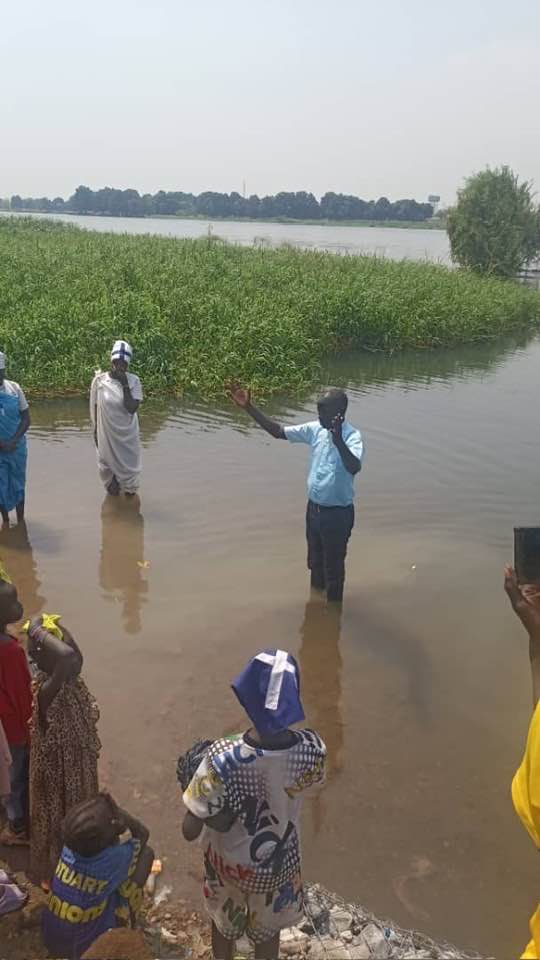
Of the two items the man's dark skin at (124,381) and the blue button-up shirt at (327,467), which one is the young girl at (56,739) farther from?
the man's dark skin at (124,381)

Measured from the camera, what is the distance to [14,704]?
2775mm

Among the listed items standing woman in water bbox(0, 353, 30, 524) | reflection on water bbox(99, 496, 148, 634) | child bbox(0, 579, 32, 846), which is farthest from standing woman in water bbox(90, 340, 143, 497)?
child bbox(0, 579, 32, 846)

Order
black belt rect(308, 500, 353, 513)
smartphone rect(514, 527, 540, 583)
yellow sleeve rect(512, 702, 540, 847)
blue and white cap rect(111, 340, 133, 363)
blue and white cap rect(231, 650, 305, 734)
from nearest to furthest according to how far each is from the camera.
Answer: yellow sleeve rect(512, 702, 540, 847), smartphone rect(514, 527, 540, 583), blue and white cap rect(231, 650, 305, 734), black belt rect(308, 500, 353, 513), blue and white cap rect(111, 340, 133, 363)

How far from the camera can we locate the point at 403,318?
17281mm

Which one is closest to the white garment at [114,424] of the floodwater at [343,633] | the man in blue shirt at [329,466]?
the floodwater at [343,633]

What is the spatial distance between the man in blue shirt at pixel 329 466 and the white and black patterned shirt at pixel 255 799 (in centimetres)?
256

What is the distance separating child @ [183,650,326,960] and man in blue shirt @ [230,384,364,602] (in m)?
2.55

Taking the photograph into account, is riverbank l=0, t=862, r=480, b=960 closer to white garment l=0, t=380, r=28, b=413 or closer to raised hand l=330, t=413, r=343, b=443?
raised hand l=330, t=413, r=343, b=443

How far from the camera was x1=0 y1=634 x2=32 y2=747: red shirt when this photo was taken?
2.73 m

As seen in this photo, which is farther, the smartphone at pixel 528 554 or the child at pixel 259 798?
the child at pixel 259 798

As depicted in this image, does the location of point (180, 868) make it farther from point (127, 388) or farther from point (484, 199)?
point (484, 199)

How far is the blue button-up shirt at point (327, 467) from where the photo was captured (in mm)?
4680

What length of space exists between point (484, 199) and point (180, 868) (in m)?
36.8

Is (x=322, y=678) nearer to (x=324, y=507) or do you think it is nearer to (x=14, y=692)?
(x=324, y=507)
